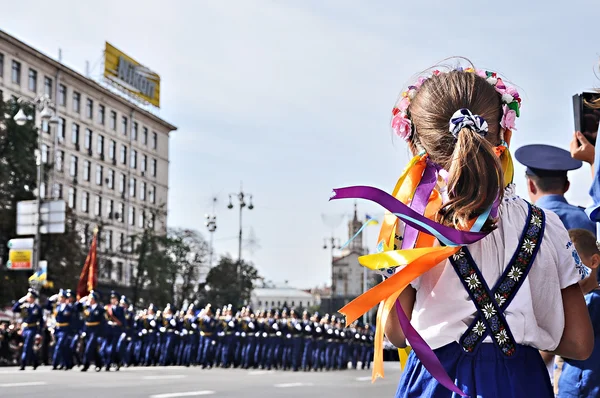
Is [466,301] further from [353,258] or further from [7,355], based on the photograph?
[353,258]

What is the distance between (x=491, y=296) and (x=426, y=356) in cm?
28

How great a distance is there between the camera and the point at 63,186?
248ft

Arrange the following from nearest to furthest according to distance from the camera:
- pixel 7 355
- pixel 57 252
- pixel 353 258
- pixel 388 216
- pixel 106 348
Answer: pixel 388 216, pixel 106 348, pixel 7 355, pixel 57 252, pixel 353 258

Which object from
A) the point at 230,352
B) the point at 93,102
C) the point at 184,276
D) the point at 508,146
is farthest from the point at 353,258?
the point at 508,146

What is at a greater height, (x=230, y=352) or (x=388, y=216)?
(x=388, y=216)

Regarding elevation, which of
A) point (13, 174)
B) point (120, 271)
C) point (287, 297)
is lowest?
point (287, 297)

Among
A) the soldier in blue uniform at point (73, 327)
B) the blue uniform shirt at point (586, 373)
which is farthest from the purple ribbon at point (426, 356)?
the soldier in blue uniform at point (73, 327)

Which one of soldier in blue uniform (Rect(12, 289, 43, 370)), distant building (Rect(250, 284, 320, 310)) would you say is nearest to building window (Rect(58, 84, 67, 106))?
soldier in blue uniform (Rect(12, 289, 43, 370))

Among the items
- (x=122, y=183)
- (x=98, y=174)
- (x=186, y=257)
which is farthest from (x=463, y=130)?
(x=122, y=183)

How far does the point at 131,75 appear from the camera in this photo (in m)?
87.5

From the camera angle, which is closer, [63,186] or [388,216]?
[388,216]

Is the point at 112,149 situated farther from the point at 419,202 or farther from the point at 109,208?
the point at 419,202

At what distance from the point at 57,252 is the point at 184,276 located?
51.9 ft

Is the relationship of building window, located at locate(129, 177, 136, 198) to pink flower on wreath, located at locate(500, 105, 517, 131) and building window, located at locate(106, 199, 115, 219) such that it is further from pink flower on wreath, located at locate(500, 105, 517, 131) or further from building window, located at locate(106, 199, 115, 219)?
pink flower on wreath, located at locate(500, 105, 517, 131)
